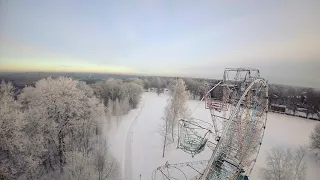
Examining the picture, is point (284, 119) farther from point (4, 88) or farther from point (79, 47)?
point (4, 88)

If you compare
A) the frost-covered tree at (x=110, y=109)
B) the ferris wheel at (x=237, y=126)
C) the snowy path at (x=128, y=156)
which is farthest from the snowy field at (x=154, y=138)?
the ferris wheel at (x=237, y=126)

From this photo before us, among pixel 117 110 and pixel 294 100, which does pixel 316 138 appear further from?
pixel 117 110

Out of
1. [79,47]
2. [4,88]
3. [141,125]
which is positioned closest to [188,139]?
[141,125]

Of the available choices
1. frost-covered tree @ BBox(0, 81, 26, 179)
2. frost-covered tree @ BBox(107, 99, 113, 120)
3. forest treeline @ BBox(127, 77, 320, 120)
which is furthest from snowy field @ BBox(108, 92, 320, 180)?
frost-covered tree @ BBox(0, 81, 26, 179)

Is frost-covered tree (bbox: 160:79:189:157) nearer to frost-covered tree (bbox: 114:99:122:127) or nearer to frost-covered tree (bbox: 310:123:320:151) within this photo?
frost-covered tree (bbox: 114:99:122:127)

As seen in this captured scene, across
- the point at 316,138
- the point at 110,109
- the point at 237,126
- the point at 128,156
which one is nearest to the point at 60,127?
the point at 110,109

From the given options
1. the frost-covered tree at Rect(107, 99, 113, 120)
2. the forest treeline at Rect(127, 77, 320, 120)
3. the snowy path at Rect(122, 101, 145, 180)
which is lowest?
the snowy path at Rect(122, 101, 145, 180)
